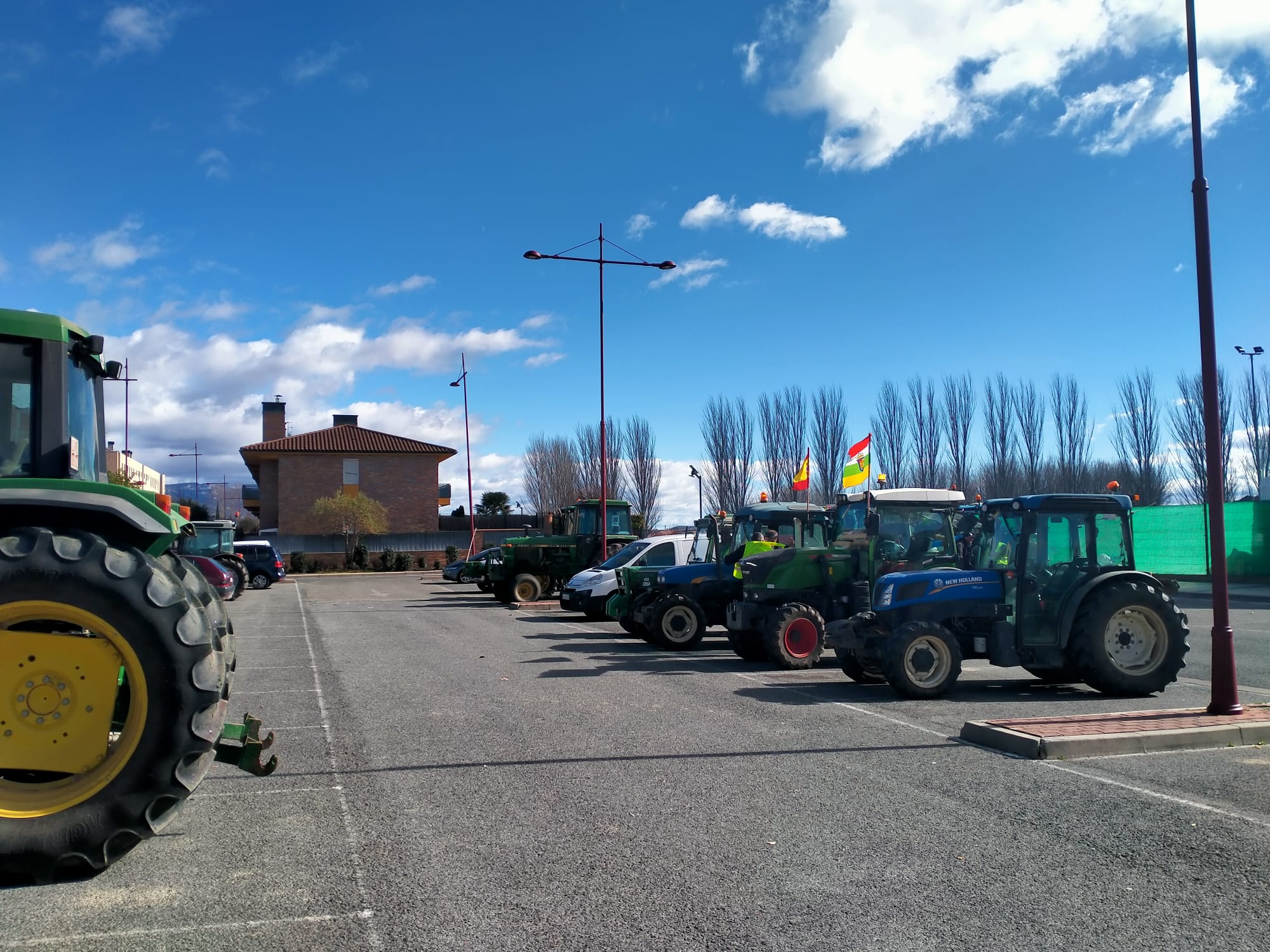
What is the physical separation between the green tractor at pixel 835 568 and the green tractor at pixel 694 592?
178 cm

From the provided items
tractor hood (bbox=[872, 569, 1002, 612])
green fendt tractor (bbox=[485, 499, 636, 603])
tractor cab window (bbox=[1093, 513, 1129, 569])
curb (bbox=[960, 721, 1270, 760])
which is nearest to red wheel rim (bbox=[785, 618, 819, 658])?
tractor hood (bbox=[872, 569, 1002, 612])

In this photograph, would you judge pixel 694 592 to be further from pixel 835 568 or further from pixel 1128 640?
pixel 1128 640

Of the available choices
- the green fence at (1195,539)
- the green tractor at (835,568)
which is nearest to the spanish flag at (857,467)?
the green tractor at (835,568)

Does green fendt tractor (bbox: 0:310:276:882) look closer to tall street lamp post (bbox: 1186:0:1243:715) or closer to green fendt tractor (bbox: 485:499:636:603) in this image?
tall street lamp post (bbox: 1186:0:1243:715)

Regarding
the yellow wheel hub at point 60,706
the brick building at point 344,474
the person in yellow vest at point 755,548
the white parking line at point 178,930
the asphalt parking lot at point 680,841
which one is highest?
the brick building at point 344,474

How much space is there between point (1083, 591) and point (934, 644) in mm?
1813

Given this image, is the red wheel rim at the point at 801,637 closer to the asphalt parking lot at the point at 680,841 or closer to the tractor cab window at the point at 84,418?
the asphalt parking lot at the point at 680,841

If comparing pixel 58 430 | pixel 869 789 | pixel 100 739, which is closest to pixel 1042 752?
pixel 869 789

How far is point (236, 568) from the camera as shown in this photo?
1325 inches

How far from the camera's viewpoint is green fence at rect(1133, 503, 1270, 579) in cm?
3222

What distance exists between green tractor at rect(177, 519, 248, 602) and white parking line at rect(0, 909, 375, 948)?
29.4 meters

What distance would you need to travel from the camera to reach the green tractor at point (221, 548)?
33156mm

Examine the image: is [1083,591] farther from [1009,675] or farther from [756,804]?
[756,804]

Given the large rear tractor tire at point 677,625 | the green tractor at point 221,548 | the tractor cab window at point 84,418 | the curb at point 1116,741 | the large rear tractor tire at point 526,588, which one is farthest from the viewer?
the green tractor at point 221,548
